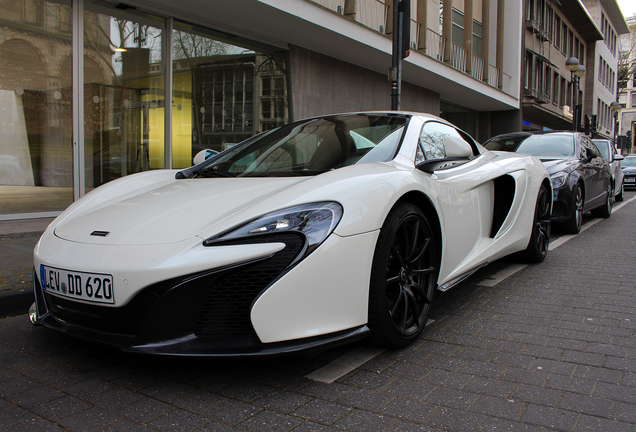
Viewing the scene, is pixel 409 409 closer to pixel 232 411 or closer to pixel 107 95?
pixel 232 411

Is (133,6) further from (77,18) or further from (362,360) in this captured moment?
(362,360)

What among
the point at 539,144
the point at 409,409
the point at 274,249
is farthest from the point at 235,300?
the point at 539,144

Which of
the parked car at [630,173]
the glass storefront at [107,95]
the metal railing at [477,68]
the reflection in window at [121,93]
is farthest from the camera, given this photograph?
the parked car at [630,173]

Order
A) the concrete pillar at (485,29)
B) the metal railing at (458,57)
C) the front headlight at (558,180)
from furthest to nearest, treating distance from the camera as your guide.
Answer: the concrete pillar at (485,29) < the metal railing at (458,57) < the front headlight at (558,180)

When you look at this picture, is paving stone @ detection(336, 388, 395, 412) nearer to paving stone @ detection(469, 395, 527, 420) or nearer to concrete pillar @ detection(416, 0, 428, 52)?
paving stone @ detection(469, 395, 527, 420)

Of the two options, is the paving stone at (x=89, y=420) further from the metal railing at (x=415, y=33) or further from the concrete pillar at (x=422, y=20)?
the concrete pillar at (x=422, y=20)

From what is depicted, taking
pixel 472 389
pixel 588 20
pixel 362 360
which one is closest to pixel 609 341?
pixel 472 389

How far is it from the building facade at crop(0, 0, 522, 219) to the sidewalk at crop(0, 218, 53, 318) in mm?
1087

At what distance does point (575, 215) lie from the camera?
22.6 ft

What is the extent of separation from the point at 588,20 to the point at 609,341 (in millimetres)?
38759

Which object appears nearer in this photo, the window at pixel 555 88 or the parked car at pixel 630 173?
the parked car at pixel 630 173

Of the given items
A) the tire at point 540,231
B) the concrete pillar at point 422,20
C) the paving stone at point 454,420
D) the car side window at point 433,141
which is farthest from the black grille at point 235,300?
the concrete pillar at point 422,20

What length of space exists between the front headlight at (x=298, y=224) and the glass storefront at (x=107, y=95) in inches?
248

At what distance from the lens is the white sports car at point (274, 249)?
2.00 m
